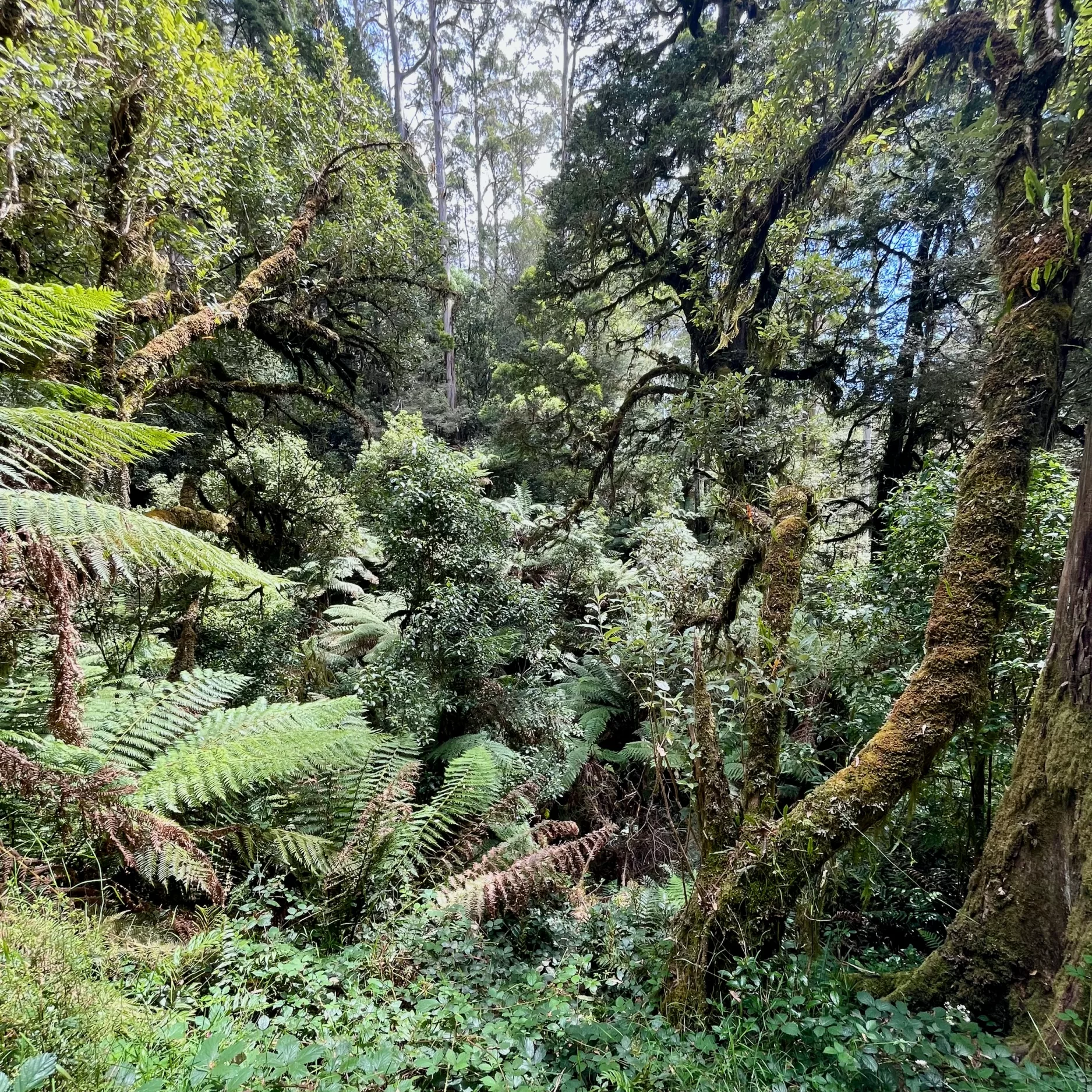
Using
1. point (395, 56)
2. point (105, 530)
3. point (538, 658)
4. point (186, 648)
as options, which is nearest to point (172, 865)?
point (105, 530)

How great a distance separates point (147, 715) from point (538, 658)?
3.50 m

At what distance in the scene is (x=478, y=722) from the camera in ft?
16.3

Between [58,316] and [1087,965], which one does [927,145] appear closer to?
[1087,965]

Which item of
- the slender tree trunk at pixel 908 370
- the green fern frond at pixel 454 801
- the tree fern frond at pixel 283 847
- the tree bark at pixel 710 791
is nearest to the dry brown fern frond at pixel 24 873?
the tree fern frond at pixel 283 847

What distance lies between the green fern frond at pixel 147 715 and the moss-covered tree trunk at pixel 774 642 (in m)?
2.65

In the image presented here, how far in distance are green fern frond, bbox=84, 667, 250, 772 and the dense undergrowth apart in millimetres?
794

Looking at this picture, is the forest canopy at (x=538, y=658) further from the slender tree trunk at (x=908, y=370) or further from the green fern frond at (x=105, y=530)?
the slender tree trunk at (x=908, y=370)

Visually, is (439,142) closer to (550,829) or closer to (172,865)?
(550,829)

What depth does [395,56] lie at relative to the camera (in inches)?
604

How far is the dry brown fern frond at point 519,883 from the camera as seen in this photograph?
2.53 meters

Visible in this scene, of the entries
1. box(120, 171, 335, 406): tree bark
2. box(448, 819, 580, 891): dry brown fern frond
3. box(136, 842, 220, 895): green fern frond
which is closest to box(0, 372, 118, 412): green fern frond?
box(120, 171, 335, 406): tree bark

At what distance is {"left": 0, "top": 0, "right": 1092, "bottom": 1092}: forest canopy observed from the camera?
5.06 feet

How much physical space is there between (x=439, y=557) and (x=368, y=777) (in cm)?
237

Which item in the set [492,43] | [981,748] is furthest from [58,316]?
[492,43]
